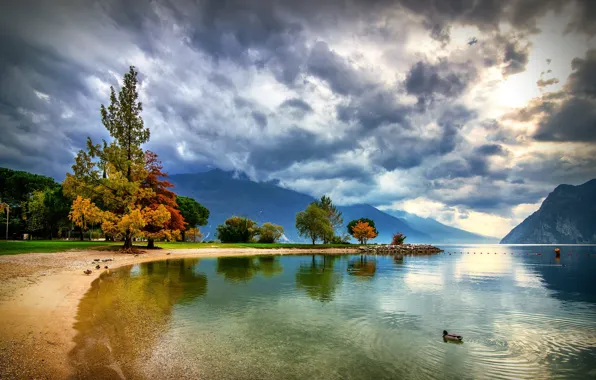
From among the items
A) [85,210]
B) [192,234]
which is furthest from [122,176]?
[192,234]

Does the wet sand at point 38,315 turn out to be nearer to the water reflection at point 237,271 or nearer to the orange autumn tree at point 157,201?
the water reflection at point 237,271

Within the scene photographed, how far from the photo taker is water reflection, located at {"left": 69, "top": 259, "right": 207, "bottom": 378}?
32.6 feet

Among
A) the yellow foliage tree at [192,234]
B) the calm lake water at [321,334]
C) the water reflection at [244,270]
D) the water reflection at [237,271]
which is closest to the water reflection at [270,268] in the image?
the water reflection at [244,270]

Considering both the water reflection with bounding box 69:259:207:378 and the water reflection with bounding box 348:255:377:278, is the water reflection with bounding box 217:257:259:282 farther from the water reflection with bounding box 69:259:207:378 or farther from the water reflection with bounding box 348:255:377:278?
the water reflection with bounding box 348:255:377:278

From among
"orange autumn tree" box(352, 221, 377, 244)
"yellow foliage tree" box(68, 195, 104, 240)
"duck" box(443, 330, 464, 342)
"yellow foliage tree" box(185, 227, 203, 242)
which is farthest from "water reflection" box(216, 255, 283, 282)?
"orange autumn tree" box(352, 221, 377, 244)

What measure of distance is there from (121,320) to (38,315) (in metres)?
3.42

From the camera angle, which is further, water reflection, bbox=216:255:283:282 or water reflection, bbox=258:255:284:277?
water reflection, bbox=258:255:284:277

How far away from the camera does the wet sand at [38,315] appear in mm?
9188

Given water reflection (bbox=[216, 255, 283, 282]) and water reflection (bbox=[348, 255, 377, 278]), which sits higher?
water reflection (bbox=[348, 255, 377, 278])

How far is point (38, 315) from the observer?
14.2 metres

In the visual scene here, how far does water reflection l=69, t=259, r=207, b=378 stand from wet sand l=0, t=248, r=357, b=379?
0.47m

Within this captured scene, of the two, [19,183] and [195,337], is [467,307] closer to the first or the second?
[195,337]

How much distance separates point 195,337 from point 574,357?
15.8 metres

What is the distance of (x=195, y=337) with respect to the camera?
13.2 metres
